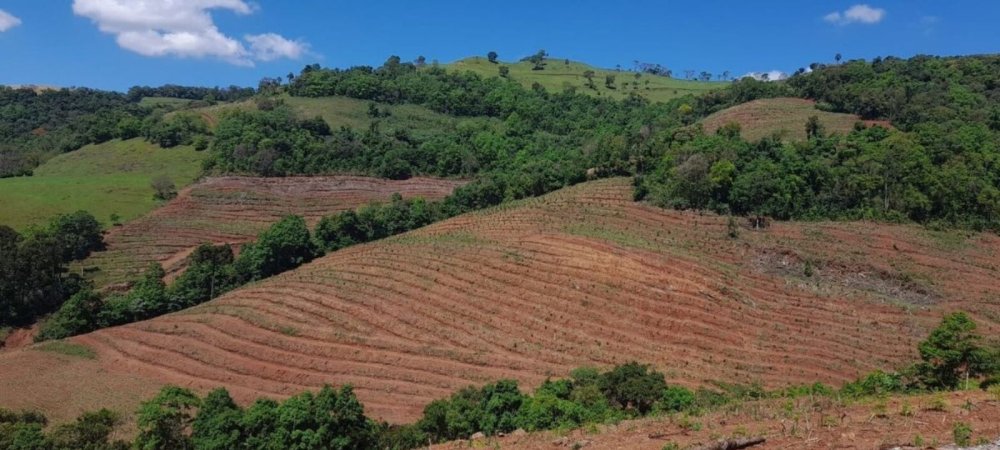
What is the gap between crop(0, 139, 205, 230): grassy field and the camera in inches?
3123

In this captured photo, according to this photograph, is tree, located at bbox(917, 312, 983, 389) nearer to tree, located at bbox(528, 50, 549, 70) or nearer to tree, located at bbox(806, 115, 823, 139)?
tree, located at bbox(806, 115, 823, 139)

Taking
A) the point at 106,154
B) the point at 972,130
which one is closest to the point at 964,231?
the point at 972,130

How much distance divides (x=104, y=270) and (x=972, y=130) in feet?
285

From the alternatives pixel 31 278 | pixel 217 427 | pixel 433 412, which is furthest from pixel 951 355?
pixel 31 278

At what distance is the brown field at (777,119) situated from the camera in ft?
279

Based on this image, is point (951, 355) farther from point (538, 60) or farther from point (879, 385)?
point (538, 60)

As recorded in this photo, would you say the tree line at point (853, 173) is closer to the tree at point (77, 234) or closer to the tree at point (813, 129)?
the tree at point (813, 129)

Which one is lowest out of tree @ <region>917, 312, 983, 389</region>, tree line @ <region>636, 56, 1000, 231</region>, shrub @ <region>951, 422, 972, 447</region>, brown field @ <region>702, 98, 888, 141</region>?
tree @ <region>917, 312, 983, 389</region>

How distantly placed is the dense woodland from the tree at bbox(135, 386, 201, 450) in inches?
1.6

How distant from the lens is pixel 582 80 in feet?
542

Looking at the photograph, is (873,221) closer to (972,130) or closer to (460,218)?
(972,130)

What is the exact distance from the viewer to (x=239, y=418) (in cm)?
2872

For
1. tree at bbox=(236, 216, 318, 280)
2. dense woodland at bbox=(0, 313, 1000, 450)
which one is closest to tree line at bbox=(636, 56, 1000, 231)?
dense woodland at bbox=(0, 313, 1000, 450)

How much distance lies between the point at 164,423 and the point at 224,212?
2248 inches
